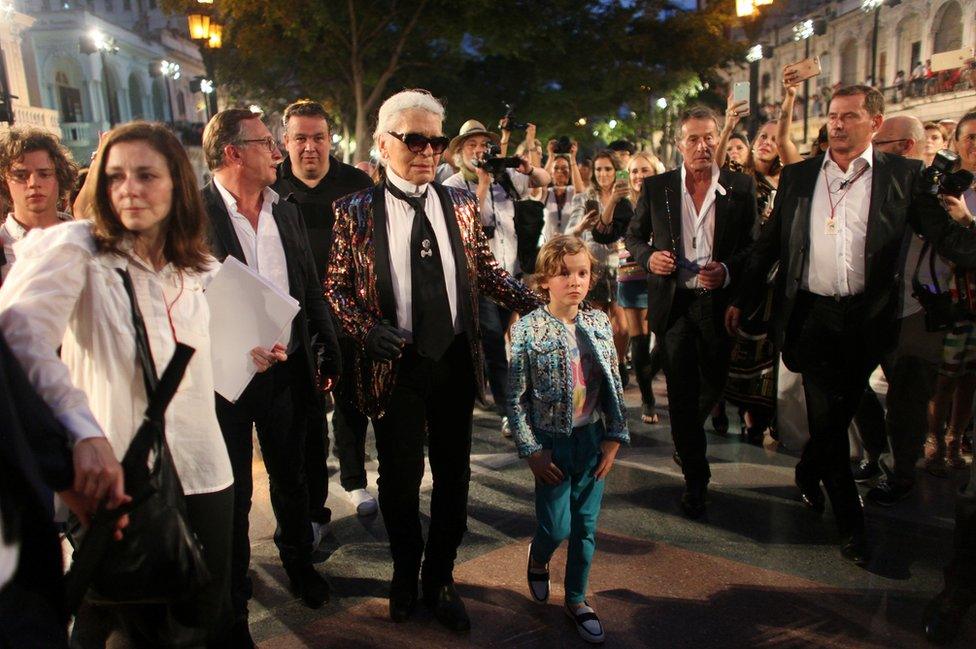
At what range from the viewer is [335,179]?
4465mm

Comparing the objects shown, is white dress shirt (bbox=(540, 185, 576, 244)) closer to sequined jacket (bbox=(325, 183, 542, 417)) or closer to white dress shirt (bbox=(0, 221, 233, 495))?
sequined jacket (bbox=(325, 183, 542, 417))

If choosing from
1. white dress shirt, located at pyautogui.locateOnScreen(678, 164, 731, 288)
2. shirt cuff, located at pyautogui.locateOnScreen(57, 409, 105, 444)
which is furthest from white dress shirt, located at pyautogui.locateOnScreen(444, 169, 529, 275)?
shirt cuff, located at pyautogui.locateOnScreen(57, 409, 105, 444)

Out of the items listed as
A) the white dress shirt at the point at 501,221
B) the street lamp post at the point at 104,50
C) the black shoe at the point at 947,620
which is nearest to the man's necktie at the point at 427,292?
the black shoe at the point at 947,620

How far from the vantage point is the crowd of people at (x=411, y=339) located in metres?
1.85

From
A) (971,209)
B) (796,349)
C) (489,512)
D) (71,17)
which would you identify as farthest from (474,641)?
(71,17)

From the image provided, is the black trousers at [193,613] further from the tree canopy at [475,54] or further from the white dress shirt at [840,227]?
the tree canopy at [475,54]

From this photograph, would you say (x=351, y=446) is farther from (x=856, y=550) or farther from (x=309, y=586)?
(x=856, y=550)

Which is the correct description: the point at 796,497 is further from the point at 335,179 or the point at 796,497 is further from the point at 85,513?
the point at 85,513

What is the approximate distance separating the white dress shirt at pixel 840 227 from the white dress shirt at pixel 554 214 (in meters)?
3.81

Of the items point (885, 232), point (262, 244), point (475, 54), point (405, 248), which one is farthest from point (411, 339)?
point (475, 54)

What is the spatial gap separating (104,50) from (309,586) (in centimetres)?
3737

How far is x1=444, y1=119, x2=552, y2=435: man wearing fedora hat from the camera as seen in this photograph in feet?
19.4

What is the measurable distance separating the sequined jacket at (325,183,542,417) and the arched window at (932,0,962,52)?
2202cm

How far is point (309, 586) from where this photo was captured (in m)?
3.44
